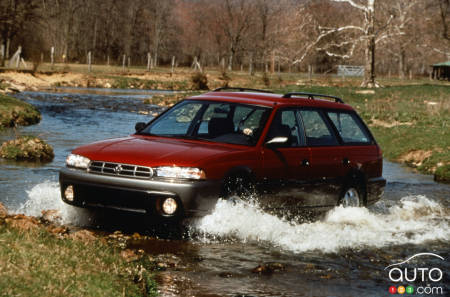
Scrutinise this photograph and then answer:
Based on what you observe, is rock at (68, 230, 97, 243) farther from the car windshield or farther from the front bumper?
the car windshield

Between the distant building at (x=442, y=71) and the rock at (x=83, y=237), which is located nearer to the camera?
the rock at (x=83, y=237)

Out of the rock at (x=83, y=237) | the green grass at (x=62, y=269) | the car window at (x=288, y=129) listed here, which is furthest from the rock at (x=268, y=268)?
the car window at (x=288, y=129)

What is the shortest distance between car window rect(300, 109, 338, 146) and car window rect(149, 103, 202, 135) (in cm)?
140

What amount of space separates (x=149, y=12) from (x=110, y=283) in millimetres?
108571

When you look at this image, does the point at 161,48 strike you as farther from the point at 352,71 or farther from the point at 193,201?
the point at 193,201

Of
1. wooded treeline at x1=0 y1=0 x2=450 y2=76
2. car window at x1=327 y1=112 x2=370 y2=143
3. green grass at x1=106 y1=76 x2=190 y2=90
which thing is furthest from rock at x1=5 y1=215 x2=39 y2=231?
wooded treeline at x1=0 y1=0 x2=450 y2=76

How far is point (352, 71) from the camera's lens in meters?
98.6

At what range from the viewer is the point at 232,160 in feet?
28.4

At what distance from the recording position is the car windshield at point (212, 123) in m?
9.48

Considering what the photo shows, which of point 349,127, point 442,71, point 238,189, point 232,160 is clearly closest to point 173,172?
point 232,160

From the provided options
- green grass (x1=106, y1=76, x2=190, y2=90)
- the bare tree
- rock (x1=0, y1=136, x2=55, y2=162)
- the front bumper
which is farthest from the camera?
the bare tree

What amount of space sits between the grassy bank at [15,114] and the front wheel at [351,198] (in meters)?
15.3

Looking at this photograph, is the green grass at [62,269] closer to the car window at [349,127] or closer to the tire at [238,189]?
the tire at [238,189]

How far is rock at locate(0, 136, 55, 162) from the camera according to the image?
16484 millimetres
